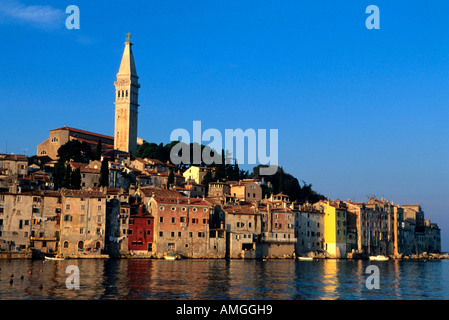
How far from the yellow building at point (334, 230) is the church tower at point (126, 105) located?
4727 cm

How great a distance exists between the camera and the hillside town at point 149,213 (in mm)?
69000

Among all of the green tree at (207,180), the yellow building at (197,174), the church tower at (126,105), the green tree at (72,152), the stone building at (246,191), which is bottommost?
the stone building at (246,191)

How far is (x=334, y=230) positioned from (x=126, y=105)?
54.9 m

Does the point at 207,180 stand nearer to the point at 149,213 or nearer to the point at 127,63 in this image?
the point at 149,213

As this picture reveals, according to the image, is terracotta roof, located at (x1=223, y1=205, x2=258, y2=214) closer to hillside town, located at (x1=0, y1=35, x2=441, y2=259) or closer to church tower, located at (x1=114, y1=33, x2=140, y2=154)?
hillside town, located at (x1=0, y1=35, x2=441, y2=259)

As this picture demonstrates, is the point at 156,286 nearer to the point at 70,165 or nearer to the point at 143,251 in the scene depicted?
the point at 143,251

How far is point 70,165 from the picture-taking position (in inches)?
3632

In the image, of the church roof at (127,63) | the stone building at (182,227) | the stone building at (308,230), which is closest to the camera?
the stone building at (182,227)

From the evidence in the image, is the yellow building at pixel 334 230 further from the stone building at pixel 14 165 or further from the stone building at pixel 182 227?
the stone building at pixel 14 165

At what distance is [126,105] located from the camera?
123 m

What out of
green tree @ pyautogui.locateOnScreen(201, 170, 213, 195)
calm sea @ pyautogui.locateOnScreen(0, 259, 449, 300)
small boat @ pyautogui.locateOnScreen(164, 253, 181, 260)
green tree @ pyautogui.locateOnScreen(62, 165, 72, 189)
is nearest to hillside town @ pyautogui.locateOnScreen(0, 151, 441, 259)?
small boat @ pyautogui.locateOnScreen(164, 253, 181, 260)

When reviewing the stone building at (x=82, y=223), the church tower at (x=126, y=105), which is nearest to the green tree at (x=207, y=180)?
the church tower at (x=126, y=105)

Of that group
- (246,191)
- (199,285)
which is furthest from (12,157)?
(199,285)

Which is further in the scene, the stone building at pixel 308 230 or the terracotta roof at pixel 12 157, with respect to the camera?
the stone building at pixel 308 230
